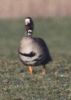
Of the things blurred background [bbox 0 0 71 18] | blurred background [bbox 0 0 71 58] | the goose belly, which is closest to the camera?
the goose belly

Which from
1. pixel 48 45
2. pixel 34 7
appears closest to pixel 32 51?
pixel 48 45

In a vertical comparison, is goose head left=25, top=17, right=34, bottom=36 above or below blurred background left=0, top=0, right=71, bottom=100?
above

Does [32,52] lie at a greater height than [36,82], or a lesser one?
greater

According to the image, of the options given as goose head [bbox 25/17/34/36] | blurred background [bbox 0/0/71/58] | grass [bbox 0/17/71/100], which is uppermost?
goose head [bbox 25/17/34/36]

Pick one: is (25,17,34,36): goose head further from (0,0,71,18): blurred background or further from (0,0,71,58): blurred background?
(0,0,71,18): blurred background

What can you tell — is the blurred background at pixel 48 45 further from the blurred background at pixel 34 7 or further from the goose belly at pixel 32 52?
the goose belly at pixel 32 52

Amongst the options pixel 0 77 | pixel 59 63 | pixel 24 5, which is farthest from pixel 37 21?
pixel 0 77

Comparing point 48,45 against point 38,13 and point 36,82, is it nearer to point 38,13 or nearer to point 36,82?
point 36,82

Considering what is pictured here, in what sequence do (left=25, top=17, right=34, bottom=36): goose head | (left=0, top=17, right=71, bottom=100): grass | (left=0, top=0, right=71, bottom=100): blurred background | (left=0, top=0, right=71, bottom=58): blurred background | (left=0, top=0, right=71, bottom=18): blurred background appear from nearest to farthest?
1. (left=0, top=17, right=71, bottom=100): grass
2. (left=0, top=0, right=71, bottom=100): blurred background
3. (left=25, top=17, right=34, bottom=36): goose head
4. (left=0, top=0, right=71, bottom=58): blurred background
5. (left=0, top=0, right=71, bottom=18): blurred background

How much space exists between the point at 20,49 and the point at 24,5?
21607 mm

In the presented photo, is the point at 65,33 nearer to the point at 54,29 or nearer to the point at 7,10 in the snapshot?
the point at 54,29

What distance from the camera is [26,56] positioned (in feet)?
32.1

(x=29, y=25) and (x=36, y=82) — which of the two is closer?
(x=36, y=82)

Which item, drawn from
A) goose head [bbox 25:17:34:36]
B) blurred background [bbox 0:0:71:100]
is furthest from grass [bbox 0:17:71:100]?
goose head [bbox 25:17:34:36]
